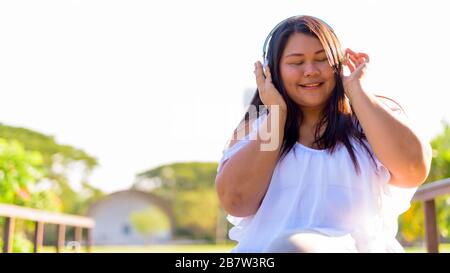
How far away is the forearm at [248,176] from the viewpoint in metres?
1.62

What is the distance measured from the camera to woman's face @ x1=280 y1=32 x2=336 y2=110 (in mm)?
1695

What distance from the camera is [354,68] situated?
1.72m

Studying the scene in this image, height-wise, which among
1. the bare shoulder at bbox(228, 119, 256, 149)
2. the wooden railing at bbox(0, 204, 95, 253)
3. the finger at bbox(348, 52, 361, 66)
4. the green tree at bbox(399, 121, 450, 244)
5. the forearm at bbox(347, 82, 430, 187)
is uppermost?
the green tree at bbox(399, 121, 450, 244)

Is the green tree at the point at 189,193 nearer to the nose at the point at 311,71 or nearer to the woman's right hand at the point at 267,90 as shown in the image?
the woman's right hand at the point at 267,90

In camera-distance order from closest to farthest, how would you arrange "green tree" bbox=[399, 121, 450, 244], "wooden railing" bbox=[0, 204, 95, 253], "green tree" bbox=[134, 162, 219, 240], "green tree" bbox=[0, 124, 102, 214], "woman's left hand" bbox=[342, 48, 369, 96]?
"woman's left hand" bbox=[342, 48, 369, 96] < "wooden railing" bbox=[0, 204, 95, 253] < "green tree" bbox=[399, 121, 450, 244] < "green tree" bbox=[0, 124, 102, 214] < "green tree" bbox=[134, 162, 219, 240]

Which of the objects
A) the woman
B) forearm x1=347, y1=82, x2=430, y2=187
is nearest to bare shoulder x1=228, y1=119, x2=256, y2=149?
the woman

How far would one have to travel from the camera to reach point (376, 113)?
1573 mm

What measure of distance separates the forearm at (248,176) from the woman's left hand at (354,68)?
206 millimetres

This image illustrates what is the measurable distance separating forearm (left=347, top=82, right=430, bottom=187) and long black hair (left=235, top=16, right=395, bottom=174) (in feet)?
0.29

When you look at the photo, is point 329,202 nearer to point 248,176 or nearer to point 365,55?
point 248,176

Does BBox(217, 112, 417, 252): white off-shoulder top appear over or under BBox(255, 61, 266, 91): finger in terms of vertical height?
under

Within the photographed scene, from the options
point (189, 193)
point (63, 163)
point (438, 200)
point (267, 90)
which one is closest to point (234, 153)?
point (267, 90)

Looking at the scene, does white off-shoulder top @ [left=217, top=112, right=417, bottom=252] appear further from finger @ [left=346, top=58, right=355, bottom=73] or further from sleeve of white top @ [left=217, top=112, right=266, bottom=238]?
finger @ [left=346, top=58, right=355, bottom=73]

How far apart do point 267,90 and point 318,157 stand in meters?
0.24
